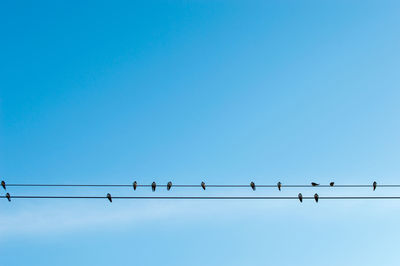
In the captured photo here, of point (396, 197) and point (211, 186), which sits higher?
point (211, 186)

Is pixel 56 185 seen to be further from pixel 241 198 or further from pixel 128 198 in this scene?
pixel 241 198

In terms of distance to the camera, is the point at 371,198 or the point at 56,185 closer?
the point at 371,198

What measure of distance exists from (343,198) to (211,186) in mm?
4282

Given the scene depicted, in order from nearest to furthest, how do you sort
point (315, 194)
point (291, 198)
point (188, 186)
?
point (291, 198), point (188, 186), point (315, 194)

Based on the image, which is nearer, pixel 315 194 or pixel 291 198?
pixel 291 198

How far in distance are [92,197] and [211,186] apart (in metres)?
3.91

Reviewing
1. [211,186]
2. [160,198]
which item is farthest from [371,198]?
[160,198]

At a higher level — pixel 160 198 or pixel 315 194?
pixel 315 194

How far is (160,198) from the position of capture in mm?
13125

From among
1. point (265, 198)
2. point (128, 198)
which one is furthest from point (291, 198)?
point (128, 198)

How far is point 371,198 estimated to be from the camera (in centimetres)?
1327

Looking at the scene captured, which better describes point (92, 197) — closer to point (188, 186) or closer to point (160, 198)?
point (160, 198)

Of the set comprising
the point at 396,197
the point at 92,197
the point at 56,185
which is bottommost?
the point at 396,197

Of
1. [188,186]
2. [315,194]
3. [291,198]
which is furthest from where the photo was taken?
[315,194]
